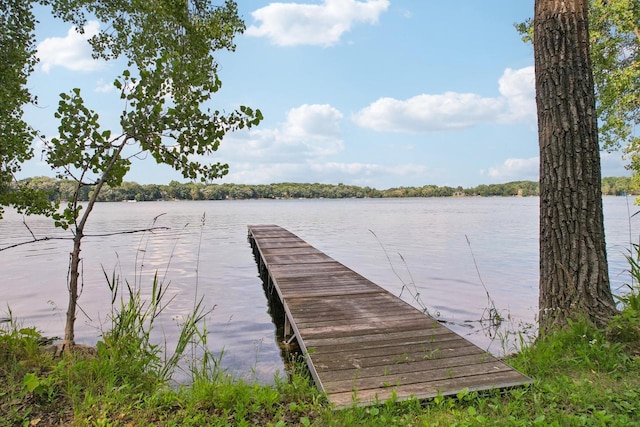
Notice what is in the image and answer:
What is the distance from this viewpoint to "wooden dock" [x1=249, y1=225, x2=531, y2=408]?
310cm

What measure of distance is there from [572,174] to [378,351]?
8.68 ft

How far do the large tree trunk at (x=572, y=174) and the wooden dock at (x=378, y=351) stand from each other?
122cm

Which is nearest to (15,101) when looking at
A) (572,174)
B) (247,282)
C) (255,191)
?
(572,174)

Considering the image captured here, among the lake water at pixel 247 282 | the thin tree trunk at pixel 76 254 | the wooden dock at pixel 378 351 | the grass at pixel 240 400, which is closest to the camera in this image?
the grass at pixel 240 400

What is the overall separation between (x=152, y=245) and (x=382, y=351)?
15391 mm

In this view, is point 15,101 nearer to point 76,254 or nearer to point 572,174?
point 76,254

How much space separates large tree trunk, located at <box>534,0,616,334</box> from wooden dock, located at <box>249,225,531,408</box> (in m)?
1.22

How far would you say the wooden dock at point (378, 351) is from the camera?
310cm

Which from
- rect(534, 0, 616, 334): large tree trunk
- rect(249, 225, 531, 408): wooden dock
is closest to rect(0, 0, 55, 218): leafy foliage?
rect(249, 225, 531, 408): wooden dock

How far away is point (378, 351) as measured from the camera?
12.5ft

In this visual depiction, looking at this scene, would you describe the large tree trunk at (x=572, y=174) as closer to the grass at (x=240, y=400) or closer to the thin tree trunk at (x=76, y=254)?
the grass at (x=240, y=400)

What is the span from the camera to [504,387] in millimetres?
3096

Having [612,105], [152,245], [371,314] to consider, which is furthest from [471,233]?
[371,314]

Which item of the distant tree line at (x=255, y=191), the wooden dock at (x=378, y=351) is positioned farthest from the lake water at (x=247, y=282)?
the distant tree line at (x=255, y=191)
